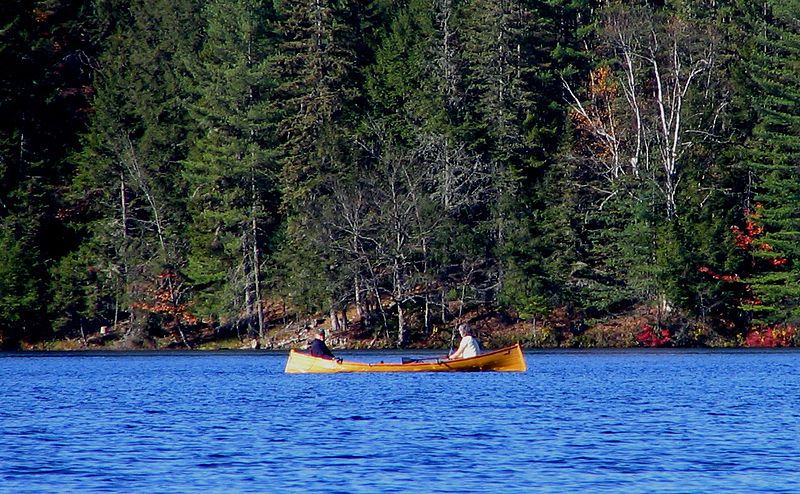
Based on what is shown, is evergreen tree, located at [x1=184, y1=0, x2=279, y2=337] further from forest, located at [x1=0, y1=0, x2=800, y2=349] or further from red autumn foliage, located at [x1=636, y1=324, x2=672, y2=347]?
red autumn foliage, located at [x1=636, y1=324, x2=672, y2=347]

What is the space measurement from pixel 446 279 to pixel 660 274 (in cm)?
1062

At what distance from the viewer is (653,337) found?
242 ft

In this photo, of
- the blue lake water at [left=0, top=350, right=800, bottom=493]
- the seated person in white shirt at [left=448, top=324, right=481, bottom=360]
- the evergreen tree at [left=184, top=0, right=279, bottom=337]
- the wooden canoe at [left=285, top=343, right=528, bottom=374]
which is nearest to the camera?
the blue lake water at [left=0, top=350, right=800, bottom=493]

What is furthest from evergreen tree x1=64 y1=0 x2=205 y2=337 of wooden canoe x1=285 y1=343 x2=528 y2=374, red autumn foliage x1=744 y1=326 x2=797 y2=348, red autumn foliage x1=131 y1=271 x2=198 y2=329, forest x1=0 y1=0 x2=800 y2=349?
red autumn foliage x1=744 y1=326 x2=797 y2=348

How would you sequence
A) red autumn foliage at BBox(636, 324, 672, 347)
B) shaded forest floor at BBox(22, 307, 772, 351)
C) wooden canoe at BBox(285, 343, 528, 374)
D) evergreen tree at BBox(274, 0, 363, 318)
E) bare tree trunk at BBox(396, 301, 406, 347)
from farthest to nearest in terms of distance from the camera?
evergreen tree at BBox(274, 0, 363, 318)
bare tree trunk at BBox(396, 301, 406, 347)
shaded forest floor at BBox(22, 307, 772, 351)
red autumn foliage at BBox(636, 324, 672, 347)
wooden canoe at BBox(285, 343, 528, 374)

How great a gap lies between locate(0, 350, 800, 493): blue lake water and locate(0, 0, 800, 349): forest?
2355cm

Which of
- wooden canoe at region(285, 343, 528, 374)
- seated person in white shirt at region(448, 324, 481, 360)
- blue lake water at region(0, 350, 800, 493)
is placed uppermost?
seated person in white shirt at region(448, 324, 481, 360)

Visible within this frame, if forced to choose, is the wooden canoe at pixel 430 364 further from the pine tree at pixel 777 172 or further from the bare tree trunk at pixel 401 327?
the pine tree at pixel 777 172

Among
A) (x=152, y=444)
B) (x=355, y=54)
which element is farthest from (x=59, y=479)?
(x=355, y=54)

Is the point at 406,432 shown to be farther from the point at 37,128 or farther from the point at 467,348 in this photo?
the point at 37,128

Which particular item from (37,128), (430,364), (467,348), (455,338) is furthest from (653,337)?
(37,128)

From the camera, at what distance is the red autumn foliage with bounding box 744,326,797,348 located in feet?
240

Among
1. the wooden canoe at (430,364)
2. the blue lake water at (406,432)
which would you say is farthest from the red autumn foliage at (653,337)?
the wooden canoe at (430,364)

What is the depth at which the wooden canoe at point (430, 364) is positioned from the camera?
49312 millimetres
